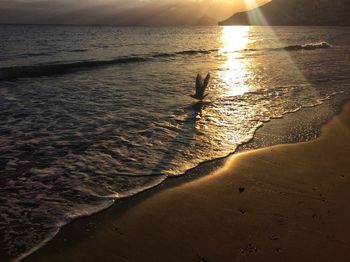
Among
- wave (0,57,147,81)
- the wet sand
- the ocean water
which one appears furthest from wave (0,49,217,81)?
the wet sand

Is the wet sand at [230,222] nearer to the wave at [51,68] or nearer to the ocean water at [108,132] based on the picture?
the ocean water at [108,132]

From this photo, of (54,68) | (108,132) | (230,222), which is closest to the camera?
(230,222)

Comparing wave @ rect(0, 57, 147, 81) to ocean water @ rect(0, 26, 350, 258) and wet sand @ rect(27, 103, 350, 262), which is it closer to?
ocean water @ rect(0, 26, 350, 258)

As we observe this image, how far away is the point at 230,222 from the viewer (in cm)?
455

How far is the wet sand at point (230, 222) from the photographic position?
3.93 m

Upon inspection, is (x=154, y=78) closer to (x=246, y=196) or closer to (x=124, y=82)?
(x=124, y=82)

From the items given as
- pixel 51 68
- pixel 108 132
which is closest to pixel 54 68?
pixel 51 68

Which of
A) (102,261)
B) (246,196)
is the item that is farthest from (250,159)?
(102,261)

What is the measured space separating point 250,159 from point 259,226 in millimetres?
2410

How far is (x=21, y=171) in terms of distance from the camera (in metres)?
6.15

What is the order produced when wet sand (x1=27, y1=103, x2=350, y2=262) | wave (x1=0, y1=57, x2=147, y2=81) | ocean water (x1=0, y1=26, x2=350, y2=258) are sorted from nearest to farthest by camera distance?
wet sand (x1=27, y1=103, x2=350, y2=262), ocean water (x1=0, y1=26, x2=350, y2=258), wave (x1=0, y1=57, x2=147, y2=81)

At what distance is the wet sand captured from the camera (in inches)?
155

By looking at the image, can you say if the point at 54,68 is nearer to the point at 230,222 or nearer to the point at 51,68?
the point at 51,68

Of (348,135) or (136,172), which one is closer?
(136,172)
